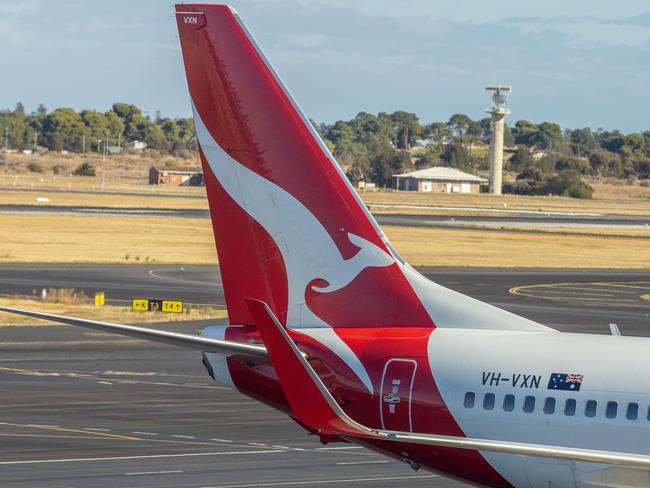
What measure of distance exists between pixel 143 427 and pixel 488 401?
51.2 feet

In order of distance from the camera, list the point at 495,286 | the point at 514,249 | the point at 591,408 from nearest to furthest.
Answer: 1. the point at 591,408
2. the point at 495,286
3. the point at 514,249

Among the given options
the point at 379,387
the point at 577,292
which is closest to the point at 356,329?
the point at 379,387

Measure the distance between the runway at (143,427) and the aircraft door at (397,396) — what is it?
671 cm

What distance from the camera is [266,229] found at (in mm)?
21312

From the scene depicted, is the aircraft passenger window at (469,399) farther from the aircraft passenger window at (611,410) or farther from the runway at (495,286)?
the runway at (495,286)

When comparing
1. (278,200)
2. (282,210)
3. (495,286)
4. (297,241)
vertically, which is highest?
(278,200)

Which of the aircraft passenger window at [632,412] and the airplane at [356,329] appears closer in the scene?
the aircraft passenger window at [632,412]

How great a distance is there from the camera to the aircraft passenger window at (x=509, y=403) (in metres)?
18.9

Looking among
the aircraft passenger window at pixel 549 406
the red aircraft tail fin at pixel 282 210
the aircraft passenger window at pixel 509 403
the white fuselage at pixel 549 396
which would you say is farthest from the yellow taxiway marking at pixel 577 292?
the aircraft passenger window at pixel 549 406

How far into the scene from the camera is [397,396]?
19.6m

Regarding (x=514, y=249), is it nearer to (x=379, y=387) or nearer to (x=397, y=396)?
(x=379, y=387)

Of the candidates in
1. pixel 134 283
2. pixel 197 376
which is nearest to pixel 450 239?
pixel 134 283

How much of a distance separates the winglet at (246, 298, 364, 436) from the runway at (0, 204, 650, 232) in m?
120

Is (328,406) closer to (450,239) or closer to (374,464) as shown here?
(374,464)
